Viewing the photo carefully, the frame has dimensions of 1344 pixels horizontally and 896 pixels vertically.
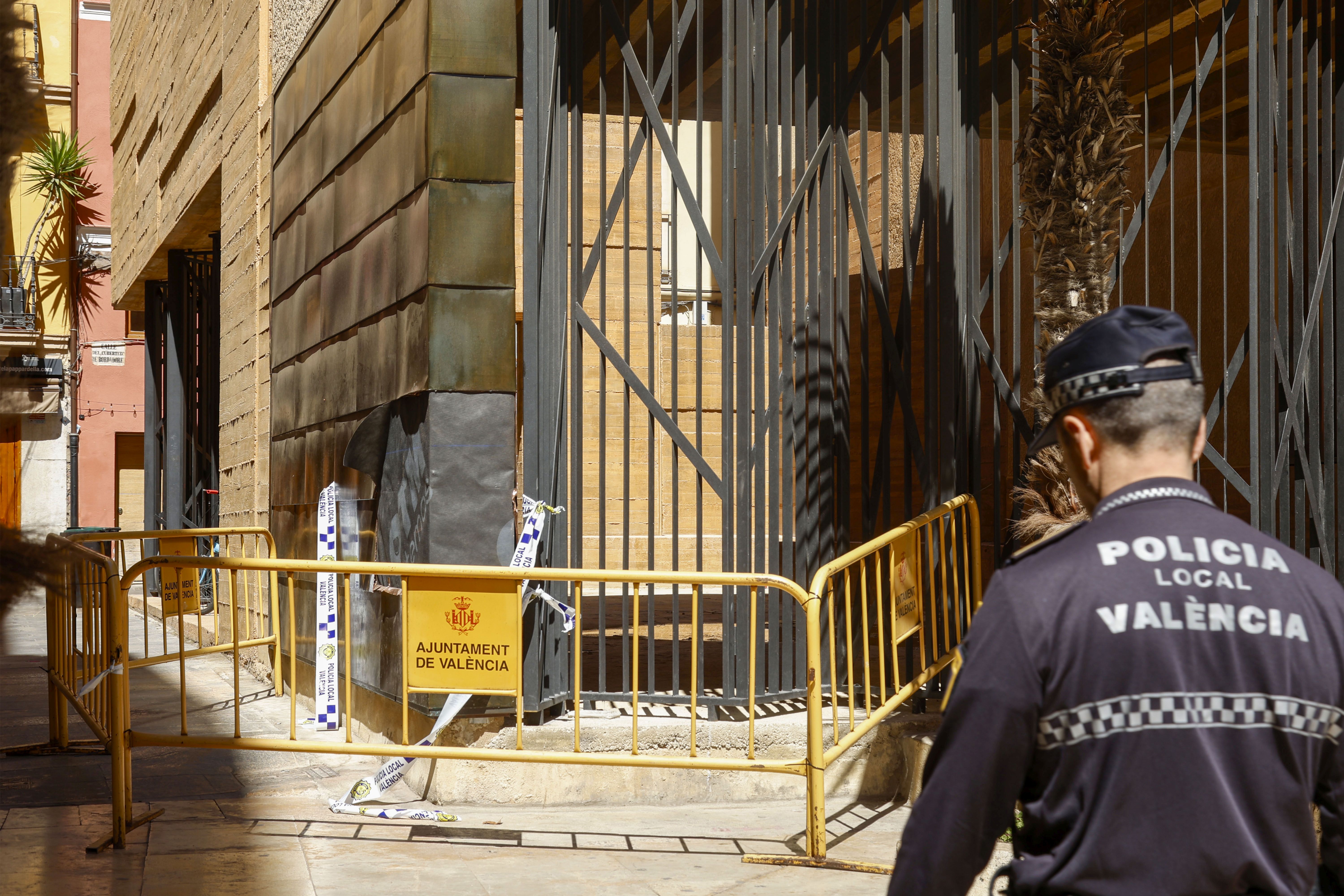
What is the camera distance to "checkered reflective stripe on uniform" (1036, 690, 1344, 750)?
5.82ft

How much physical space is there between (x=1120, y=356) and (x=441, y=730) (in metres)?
5.02

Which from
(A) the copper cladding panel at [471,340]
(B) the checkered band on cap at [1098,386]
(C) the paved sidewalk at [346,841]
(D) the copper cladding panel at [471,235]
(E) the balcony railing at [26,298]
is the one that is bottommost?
(C) the paved sidewalk at [346,841]

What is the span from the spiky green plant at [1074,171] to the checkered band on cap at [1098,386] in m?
3.85

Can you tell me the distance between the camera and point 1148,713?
5.82 ft

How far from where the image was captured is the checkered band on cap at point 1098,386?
1.89 m

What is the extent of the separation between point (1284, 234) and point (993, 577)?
6226mm

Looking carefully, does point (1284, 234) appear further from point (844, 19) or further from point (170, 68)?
point (170, 68)

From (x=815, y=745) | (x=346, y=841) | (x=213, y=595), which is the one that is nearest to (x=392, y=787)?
(x=346, y=841)

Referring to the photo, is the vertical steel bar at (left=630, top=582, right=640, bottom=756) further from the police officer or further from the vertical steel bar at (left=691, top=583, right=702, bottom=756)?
the police officer

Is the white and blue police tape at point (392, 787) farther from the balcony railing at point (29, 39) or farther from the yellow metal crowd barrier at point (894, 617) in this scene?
the balcony railing at point (29, 39)

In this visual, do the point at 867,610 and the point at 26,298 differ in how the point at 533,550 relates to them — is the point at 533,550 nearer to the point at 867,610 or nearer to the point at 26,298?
the point at 867,610

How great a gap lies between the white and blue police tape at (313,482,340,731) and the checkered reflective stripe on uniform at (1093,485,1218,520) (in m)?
6.16

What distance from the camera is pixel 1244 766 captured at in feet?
5.86

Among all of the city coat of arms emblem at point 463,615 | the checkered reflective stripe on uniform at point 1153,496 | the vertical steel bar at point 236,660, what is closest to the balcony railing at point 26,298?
the vertical steel bar at point 236,660
